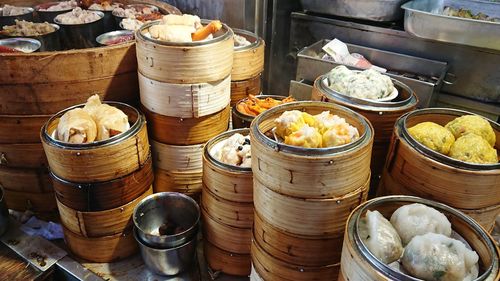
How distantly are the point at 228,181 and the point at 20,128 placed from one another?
6.24 ft

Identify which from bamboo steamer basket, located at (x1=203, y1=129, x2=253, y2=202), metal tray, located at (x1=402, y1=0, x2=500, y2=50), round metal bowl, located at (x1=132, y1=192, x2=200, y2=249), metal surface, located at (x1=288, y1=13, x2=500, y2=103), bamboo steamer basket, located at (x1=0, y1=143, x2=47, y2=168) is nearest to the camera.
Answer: bamboo steamer basket, located at (x1=203, y1=129, x2=253, y2=202)

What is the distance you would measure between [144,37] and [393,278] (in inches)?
90.1

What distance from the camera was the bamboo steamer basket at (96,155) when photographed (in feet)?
8.62

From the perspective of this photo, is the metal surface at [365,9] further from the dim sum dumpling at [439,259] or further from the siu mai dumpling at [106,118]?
the dim sum dumpling at [439,259]

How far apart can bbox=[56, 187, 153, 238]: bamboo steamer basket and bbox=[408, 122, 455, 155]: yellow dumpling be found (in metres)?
2.17

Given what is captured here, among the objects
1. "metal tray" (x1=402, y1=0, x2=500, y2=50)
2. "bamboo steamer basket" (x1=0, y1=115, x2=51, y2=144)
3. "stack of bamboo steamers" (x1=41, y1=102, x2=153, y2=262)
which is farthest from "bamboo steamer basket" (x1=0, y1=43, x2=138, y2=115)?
"metal tray" (x1=402, y1=0, x2=500, y2=50)

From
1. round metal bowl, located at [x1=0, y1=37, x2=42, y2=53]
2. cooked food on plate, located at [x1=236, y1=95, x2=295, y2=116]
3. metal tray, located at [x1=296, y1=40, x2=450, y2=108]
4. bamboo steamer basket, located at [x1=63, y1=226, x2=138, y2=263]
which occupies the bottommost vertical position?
bamboo steamer basket, located at [x1=63, y1=226, x2=138, y2=263]

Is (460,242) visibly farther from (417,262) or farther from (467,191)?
(467,191)

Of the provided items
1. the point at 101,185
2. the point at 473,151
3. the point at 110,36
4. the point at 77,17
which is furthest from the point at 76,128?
the point at 473,151

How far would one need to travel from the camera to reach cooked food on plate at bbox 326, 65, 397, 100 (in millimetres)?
2803

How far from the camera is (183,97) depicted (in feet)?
9.48

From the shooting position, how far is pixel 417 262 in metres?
1.67

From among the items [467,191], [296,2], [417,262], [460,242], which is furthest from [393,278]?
[296,2]

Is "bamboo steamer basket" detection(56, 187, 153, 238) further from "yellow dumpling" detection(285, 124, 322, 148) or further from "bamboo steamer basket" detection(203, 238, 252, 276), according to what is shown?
"yellow dumpling" detection(285, 124, 322, 148)
